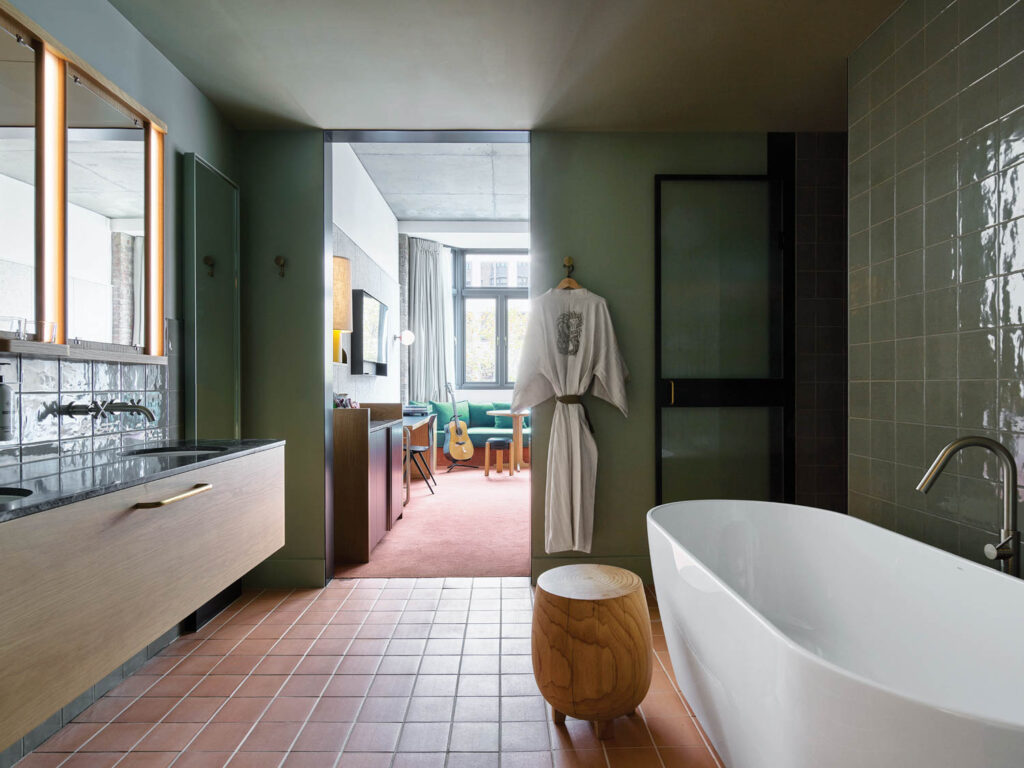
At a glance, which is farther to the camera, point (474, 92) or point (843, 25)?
point (474, 92)

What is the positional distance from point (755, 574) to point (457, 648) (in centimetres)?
116

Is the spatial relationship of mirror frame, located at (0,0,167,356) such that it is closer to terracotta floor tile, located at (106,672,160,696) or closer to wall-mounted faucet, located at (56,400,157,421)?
wall-mounted faucet, located at (56,400,157,421)

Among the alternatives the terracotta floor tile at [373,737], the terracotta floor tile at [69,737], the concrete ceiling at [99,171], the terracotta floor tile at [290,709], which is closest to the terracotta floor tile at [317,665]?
the terracotta floor tile at [290,709]

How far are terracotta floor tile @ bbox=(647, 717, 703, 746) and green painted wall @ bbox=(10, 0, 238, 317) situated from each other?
2338mm

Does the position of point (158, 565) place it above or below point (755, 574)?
above

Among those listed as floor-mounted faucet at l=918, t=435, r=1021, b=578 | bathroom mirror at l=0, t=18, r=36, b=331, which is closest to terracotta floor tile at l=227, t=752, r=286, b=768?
bathroom mirror at l=0, t=18, r=36, b=331

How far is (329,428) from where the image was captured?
3.08m

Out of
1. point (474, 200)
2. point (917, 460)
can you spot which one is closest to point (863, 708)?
point (917, 460)

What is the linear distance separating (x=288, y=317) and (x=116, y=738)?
1901 millimetres

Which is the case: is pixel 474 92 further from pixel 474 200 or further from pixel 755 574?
pixel 474 200

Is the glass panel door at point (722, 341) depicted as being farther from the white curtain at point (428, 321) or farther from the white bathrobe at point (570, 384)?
the white curtain at point (428, 321)

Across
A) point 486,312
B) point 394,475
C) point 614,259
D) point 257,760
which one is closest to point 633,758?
point 257,760

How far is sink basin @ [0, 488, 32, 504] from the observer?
1.24m

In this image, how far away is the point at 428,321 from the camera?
23.5ft
